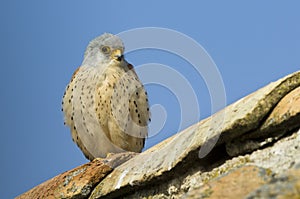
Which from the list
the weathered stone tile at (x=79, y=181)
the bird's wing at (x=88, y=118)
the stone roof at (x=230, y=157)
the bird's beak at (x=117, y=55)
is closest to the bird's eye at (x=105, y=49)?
the bird's beak at (x=117, y=55)

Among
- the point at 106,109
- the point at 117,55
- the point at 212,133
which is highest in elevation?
the point at 117,55

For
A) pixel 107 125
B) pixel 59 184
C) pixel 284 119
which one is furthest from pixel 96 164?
pixel 107 125

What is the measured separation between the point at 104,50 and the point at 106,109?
5.13ft

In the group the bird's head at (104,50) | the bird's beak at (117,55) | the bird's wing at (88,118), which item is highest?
the bird's head at (104,50)

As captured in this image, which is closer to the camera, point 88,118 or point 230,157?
point 230,157

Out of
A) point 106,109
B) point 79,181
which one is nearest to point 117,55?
point 106,109

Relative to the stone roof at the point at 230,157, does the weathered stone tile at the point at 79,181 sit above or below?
above

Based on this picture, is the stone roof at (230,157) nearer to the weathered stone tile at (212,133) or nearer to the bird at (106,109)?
the weathered stone tile at (212,133)

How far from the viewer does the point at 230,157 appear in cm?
225

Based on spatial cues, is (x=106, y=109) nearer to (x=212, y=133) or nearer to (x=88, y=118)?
(x=88, y=118)

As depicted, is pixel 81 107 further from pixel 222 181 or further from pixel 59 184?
pixel 222 181

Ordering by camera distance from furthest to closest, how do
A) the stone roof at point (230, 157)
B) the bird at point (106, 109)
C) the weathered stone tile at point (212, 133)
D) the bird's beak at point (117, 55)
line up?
1. the bird's beak at point (117, 55)
2. the bird at point (106, 109)
3. the weathered stone tile at point (212, 133)
4. the stone roof at point (230, 157)

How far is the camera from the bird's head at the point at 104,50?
23.4ft

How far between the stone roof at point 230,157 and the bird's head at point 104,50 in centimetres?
427
